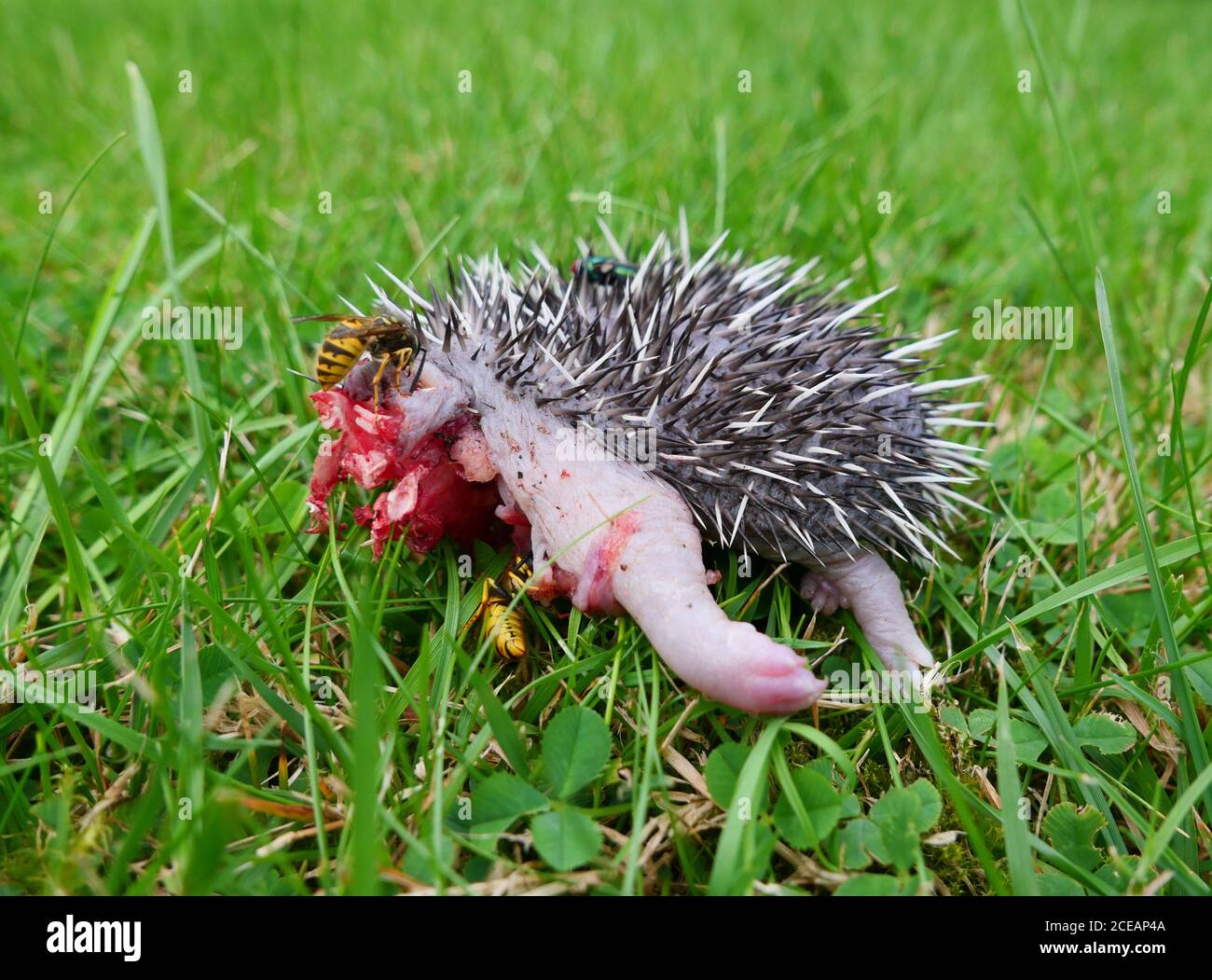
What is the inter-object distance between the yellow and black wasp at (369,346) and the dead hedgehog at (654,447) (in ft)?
0.05

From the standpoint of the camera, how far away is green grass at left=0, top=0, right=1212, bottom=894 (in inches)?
70.4

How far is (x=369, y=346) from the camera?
226cm

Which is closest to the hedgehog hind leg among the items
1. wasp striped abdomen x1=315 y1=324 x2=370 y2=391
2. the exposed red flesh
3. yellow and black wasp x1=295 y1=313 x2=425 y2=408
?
the exposed red flesh

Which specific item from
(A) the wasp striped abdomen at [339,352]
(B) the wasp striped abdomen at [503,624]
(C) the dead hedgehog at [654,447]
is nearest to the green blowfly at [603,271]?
(C) the dead hedgehog at [654,447]

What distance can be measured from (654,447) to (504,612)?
559 mm

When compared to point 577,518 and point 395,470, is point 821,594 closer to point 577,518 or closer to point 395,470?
point 577,518

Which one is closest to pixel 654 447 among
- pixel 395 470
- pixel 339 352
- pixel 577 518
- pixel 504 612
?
pixel 577 518

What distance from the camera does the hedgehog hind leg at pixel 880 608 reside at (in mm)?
2250

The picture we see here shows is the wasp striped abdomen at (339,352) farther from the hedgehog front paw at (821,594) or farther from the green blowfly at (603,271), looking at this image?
the hedgehog front paw at (821,594)

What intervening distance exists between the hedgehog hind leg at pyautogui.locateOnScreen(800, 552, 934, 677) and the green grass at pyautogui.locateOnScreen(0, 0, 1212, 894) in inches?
4.2

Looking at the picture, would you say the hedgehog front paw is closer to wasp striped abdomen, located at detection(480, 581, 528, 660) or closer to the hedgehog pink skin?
the hedgehog pink skin

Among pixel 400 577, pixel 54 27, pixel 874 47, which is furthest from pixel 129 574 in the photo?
pixel 54 27
